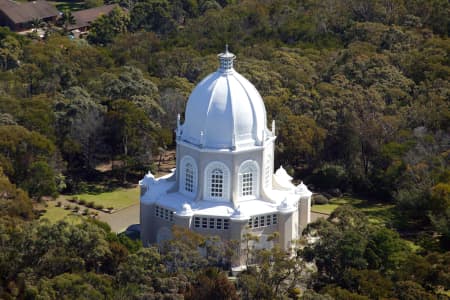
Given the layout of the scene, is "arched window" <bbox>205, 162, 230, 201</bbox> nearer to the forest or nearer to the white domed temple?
the white domed temple

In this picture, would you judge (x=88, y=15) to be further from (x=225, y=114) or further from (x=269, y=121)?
(x=225, y=114)

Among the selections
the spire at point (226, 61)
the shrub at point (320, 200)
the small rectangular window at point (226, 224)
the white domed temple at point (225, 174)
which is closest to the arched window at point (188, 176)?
the white domed temple at point (225, 174)

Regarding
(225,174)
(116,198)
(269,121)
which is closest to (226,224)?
(225,174)

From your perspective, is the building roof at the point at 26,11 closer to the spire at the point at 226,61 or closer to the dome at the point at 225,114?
the spire at the point at 226,61

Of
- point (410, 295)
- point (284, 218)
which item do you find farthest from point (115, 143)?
point (410, 295)

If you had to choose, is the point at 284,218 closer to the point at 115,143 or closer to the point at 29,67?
the point at 115,143

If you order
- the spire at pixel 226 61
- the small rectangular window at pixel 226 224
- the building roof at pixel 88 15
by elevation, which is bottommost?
the small rectangular window at pixel 226 224
